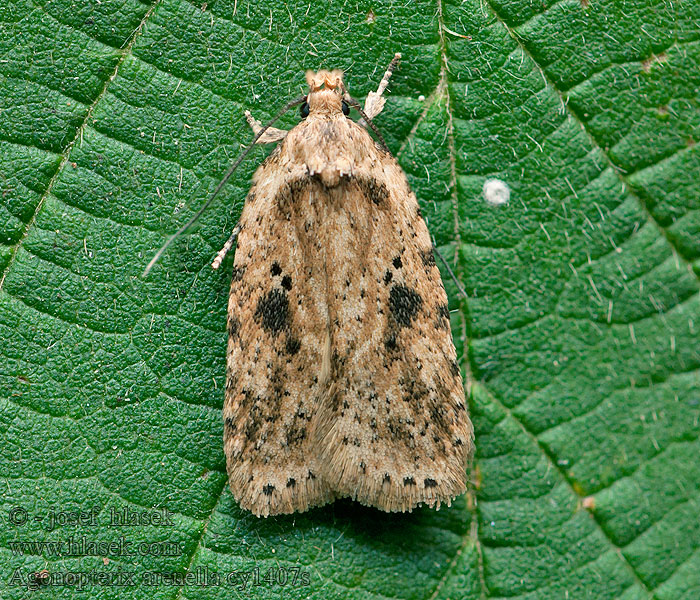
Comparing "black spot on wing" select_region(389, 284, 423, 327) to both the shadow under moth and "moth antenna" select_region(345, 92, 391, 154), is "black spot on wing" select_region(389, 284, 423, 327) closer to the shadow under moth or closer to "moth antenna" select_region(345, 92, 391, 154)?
the shadow under moth

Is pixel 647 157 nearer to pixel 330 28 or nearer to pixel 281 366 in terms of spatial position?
pixel 330 28

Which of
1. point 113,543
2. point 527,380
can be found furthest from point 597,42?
point 113,543

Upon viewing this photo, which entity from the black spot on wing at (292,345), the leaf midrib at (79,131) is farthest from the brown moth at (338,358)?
the leaf midrib at (79,131)

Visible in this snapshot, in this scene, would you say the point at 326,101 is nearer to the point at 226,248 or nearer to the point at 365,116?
the point at 365,116

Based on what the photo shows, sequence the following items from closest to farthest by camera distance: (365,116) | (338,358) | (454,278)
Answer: (338,358)
(365,116)
(454,278)

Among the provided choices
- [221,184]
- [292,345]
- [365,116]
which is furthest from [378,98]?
[292,345]

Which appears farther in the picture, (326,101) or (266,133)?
(266,133)

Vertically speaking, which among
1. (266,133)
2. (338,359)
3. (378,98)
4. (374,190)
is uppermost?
(378,98)

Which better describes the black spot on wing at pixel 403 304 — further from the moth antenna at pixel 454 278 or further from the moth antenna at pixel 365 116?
the moth antenna at pixel 365 116
